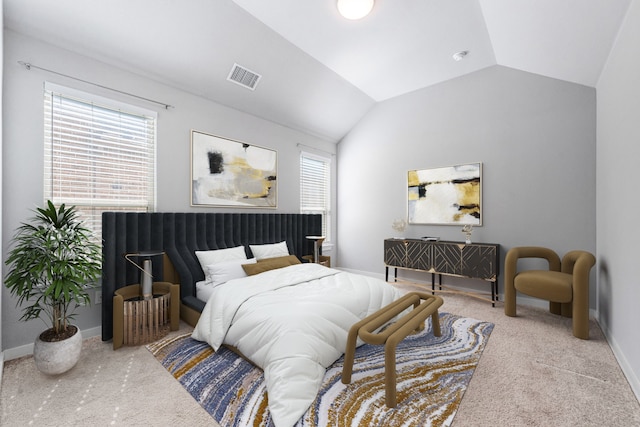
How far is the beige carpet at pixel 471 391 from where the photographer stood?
1.69 m

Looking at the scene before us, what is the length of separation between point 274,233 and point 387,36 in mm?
2977

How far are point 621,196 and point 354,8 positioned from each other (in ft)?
9.47

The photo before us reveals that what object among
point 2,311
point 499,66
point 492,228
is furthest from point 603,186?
point 2,311

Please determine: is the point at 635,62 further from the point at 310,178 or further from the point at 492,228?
the point at 310,178

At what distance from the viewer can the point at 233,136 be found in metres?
4.01

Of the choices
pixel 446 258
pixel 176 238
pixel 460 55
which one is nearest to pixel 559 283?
pixel 446 258

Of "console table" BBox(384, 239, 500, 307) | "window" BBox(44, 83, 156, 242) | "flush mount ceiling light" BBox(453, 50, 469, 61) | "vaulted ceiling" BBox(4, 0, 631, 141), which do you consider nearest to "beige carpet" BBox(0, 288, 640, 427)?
"console table" BBox(384, 239, 500, 307)

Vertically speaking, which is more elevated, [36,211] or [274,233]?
[36,211]

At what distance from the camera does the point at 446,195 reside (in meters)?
4.39

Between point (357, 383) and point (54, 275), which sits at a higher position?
point (54, 275)

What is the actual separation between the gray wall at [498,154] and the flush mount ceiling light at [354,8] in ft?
7.06

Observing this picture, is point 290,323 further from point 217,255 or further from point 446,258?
point 446,258

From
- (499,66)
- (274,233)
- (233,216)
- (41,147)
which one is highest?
(499,66)

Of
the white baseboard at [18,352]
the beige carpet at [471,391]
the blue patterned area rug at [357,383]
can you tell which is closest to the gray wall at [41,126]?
the white baseboard at [18,352]
